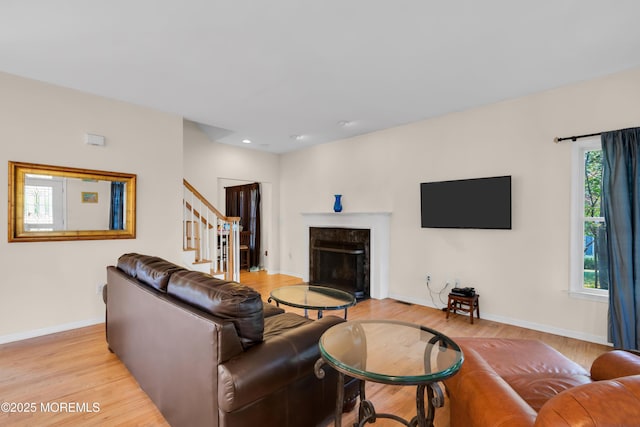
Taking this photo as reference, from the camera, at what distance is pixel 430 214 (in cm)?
419

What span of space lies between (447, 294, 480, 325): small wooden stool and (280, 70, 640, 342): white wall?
0.14m

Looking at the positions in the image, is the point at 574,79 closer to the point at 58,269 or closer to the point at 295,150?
the point at 295,150

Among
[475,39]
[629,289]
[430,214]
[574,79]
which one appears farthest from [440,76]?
[629,289]

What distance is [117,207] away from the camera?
3688 millimetres

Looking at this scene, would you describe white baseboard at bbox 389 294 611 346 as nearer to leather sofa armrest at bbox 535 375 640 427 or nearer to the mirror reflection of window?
leather sofa armrest at bbox 535 375 640 427

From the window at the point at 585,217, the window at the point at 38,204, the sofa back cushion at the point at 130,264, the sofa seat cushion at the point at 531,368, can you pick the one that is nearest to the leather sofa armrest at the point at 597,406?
the sofa seat cushion at the point at 531,368

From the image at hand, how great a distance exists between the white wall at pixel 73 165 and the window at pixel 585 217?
476cm

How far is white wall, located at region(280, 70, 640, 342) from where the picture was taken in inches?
123

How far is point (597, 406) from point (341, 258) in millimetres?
4410

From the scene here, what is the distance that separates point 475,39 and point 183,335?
2.90m

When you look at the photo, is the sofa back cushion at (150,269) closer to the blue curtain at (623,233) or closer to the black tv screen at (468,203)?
the black tv screen at (468,203)

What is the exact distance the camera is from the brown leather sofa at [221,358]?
1.35 m

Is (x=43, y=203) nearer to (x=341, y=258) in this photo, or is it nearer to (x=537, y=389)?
(x=341, y=258)

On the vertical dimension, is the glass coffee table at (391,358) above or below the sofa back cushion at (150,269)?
below
